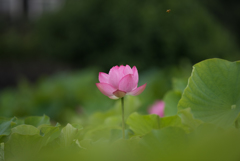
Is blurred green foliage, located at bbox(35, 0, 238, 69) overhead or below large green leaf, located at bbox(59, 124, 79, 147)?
overhead

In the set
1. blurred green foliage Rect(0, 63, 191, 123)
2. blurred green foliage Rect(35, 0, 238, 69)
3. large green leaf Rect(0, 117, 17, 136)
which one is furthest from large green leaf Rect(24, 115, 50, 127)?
blurred green foliage Rect(35, 0, 238, 69)

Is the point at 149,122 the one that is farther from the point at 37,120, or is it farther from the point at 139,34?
the point at 139,34

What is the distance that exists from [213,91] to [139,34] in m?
3.64

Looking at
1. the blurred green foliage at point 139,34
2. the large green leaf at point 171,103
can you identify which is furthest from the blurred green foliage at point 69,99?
the blurred green foliage at point 139,34

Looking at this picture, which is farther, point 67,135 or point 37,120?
point 37,120

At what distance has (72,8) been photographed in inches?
232

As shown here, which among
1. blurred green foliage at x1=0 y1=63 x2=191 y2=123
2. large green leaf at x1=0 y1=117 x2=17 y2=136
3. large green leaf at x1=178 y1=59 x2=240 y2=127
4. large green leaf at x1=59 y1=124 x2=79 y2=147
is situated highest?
blurred green foliage at x1=0 y1=63 x2=191 y2=123

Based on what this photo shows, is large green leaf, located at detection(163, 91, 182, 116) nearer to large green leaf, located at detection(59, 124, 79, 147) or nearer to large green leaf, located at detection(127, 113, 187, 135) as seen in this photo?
large green leaf, located at detection(127, 113, 187, 135)

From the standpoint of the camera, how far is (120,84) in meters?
0.59

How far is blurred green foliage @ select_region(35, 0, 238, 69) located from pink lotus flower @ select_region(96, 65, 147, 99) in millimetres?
2681

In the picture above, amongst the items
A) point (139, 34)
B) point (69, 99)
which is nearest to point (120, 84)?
point (69, 99)

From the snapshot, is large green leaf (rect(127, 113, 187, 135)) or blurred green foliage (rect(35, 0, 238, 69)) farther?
blurred green foliage (rect(35, 0, 238, 69))

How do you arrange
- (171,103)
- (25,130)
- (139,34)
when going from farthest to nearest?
1. (139,34)
2. (171,103)
3. (25,130)

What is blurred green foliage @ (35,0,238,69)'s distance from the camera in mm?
3771
